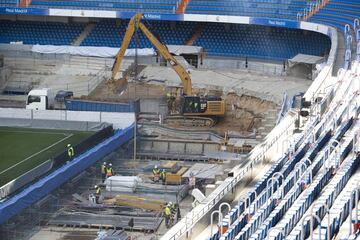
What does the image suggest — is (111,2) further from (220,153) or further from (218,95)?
(220,153)

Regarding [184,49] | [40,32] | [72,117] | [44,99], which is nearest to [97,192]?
[72,117]

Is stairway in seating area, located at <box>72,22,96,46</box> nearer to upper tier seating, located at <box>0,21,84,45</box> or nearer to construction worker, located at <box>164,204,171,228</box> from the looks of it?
upper tier seating, located at <box>0,21,84,45</box>

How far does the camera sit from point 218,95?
152 feet

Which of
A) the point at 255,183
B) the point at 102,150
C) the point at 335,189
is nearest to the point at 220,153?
the point at 102,150

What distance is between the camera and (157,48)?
46.8m

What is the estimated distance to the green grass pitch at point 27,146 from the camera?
119 ft

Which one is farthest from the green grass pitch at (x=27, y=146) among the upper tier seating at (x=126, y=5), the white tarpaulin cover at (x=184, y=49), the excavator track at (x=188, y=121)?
the upper tier seating at (x=126, y=5)

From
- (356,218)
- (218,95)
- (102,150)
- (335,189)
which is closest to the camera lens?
(356,218)

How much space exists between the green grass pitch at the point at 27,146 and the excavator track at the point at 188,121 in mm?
3320

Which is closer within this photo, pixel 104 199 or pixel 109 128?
pixel 104 199

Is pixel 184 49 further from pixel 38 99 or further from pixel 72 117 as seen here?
pixel 72 117

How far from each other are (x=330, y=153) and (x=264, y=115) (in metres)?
14.3

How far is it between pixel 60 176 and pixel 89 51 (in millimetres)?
18094

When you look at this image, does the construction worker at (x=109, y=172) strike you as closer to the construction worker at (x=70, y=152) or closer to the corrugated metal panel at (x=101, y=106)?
the construction worker at (x=70, y=152)
